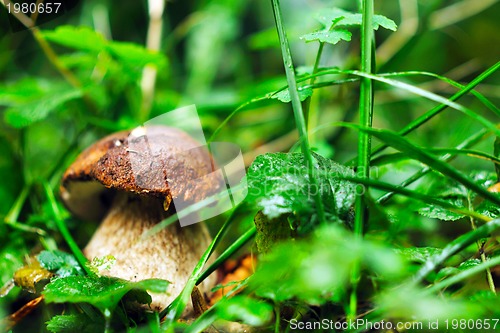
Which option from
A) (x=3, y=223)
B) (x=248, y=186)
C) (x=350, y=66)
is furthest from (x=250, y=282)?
(x=350, y=66)

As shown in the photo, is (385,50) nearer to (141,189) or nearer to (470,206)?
(470,206)

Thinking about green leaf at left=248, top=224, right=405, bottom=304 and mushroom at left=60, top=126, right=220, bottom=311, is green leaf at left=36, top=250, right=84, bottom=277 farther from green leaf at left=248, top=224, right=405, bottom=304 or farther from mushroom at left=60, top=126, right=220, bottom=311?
A: green leaf at left=248, top=224, right=405, bottom=304

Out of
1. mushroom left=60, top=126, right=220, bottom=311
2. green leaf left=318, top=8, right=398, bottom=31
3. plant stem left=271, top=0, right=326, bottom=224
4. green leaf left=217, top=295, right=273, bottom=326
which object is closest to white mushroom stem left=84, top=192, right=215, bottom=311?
mushroom left=60, top=126, right=220, bottom=311

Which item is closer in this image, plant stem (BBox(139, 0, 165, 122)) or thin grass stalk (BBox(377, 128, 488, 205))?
thin grass stalk (BBox(377, 128, 488, 205))

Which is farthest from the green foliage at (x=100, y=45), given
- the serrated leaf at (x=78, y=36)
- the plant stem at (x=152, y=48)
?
the plant stem at (x=152, y=48)

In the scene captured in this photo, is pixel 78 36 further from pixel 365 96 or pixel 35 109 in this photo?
pixel 365 96

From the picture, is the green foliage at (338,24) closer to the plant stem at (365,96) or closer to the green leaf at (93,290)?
the plant stem at (365,96)
